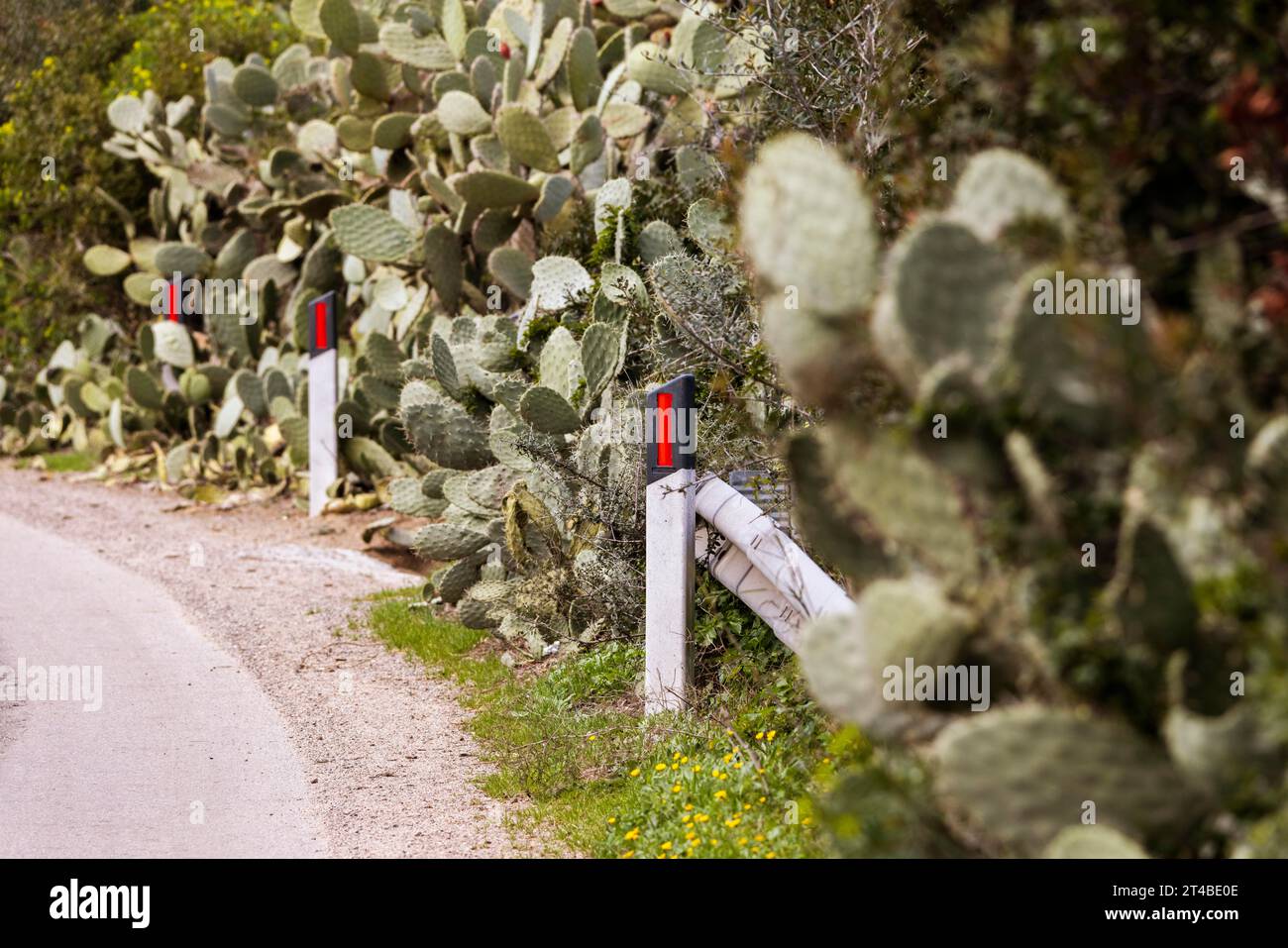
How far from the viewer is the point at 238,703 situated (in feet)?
21.7

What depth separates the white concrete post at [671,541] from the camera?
5.89m

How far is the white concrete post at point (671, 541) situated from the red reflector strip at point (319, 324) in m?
5.59

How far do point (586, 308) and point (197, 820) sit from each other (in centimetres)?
413

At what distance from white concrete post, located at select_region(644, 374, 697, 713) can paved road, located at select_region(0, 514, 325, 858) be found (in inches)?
59.2

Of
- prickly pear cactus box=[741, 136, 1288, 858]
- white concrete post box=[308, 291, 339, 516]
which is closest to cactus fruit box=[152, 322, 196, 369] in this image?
white concrete post box=[308, 291, 339, 516]

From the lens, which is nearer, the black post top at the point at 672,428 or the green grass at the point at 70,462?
the black post top at the point at 672,428

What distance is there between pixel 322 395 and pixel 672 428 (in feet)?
19.0

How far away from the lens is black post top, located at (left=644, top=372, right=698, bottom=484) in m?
5.88

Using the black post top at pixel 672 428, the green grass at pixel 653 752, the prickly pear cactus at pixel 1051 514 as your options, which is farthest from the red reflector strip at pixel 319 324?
the prickly pear cactus at pixel 1051 514

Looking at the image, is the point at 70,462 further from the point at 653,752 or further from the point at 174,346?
the point at 653,752

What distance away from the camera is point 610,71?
1048 cm

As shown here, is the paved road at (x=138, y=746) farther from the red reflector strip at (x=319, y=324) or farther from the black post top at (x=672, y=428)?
the red reflector strip at (x=319, y=324)

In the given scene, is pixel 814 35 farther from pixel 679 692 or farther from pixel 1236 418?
pixel 1236 418
